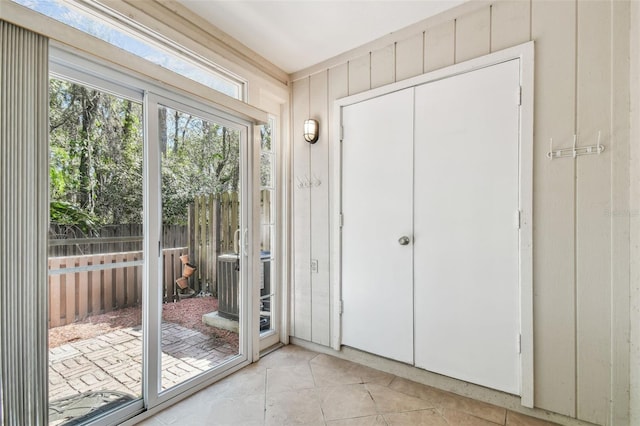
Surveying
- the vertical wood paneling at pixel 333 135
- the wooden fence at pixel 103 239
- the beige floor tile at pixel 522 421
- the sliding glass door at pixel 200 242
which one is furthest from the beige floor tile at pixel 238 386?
the beige floor tile at pixel 522 421

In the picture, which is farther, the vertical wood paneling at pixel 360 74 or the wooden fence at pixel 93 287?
the vertical wood paneling at pixel 360 74

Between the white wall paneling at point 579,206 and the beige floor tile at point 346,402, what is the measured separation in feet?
3.48

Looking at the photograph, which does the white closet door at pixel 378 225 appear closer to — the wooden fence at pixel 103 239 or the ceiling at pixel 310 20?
the ceiling at pixel 310 20

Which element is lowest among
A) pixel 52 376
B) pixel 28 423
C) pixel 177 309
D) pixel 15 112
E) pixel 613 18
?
pixel 28 423

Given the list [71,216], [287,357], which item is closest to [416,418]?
[287,357]

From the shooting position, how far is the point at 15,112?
1313 mm

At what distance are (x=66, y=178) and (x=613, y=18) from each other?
3.14 metres

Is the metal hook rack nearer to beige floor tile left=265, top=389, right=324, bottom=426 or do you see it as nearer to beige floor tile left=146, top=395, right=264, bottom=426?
beige floor tile left=265, top=389, right=324, bottom=426

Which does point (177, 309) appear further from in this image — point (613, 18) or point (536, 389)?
point (613, 18)

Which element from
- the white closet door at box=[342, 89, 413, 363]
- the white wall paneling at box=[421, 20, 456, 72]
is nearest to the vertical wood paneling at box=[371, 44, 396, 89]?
the white closet door at box=[342, 89, 413, 363]

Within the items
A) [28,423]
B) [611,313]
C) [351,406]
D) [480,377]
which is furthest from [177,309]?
[611,313]

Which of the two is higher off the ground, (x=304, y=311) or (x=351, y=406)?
(x=304, y=311)

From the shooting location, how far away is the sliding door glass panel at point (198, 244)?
204 centimetres

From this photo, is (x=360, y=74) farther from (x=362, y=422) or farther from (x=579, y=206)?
(x=362, y=422)
